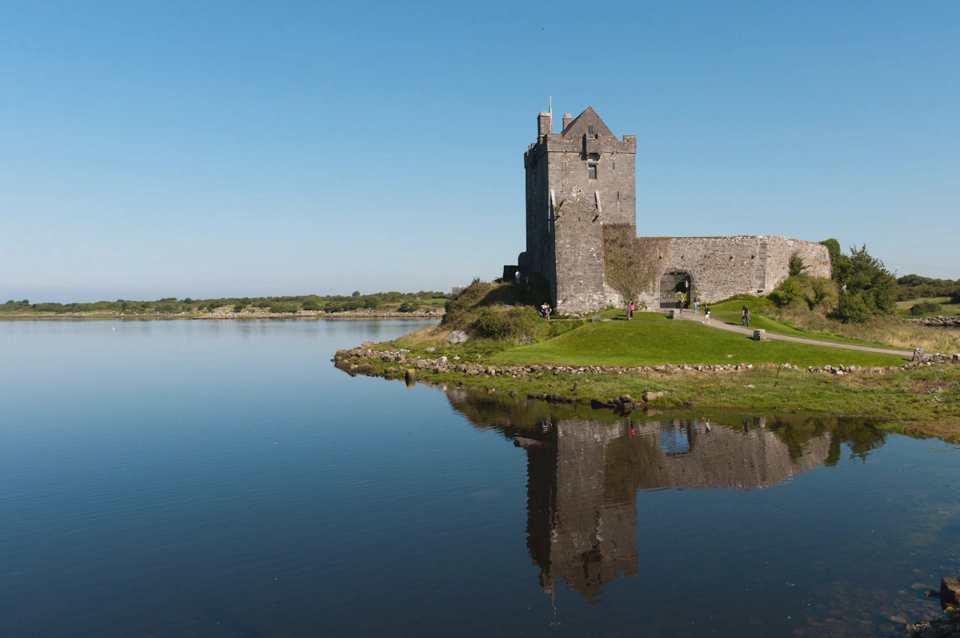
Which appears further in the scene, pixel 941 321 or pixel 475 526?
pixel 941 321

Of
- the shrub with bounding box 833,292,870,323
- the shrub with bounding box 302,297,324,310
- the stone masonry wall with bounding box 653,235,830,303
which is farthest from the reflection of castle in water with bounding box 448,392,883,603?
the shrub with bounding box 302,297,324,310

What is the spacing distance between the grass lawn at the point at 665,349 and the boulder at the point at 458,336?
549 cm

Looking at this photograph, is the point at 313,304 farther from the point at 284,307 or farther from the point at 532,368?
the point at 532,368

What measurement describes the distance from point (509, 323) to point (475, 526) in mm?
26764

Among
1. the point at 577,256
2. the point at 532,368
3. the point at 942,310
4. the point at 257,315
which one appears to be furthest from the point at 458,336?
the point at 257,315

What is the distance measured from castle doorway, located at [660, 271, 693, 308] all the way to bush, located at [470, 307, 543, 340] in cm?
1164

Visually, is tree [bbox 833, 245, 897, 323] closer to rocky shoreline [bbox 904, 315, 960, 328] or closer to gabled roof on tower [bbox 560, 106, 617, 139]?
rocky shoreline [bbox 904, 315, 960, 328]

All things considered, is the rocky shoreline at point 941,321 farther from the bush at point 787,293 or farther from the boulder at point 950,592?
the boulder at point 950,592

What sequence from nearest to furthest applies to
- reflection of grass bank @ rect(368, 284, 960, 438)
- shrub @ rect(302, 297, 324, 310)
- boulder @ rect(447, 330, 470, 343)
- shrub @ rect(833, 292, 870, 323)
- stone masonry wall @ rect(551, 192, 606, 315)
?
reflection of grass bank @ rect(368, 284, 960, 438)
stone masonry wall @ rect(551, 192, 606, 315)
boulder @ rect(447, 330, 470, 343)
shrub @ rect(833, 292, 870, 323)
shrub @ rect(302, 297, 324, 310)

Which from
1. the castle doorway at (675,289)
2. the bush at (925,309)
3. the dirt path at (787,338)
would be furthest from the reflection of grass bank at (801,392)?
the bush at (925,309)

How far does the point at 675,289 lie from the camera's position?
164 feet

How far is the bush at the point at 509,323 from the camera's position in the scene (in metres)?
40.3

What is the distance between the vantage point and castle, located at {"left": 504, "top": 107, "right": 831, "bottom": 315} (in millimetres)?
42375

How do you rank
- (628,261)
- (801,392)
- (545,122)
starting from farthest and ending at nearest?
(545,122), (628,261), (801,392)
